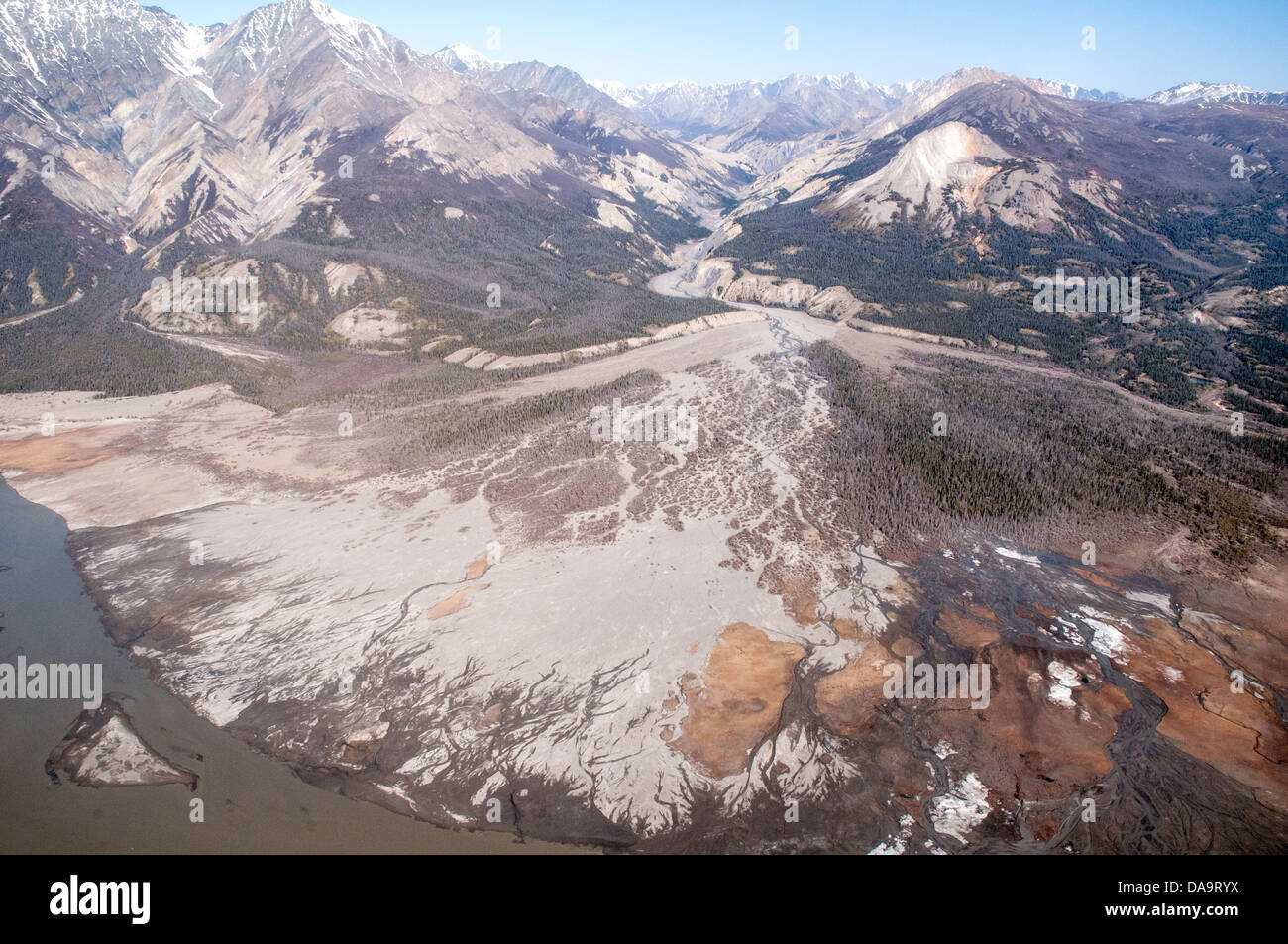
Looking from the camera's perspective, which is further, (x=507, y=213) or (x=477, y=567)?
(x=507, y=213)

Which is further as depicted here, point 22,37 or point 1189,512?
point 22,37

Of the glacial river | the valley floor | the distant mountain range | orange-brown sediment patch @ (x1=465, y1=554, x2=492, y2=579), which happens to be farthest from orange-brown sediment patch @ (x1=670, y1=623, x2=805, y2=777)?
the distant mountain range

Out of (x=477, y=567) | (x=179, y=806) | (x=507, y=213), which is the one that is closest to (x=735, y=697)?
(x=477, y=567)

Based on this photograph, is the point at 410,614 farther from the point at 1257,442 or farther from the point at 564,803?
the point at 1257,442

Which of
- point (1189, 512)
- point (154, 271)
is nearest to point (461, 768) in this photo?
point (1189, 512)

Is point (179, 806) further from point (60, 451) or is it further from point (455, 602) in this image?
point (60, 451)

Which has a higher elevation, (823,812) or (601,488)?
(601,488)

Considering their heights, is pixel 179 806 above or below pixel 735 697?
below

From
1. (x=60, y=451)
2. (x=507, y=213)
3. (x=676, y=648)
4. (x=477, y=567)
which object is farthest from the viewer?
(x=507, y=213)

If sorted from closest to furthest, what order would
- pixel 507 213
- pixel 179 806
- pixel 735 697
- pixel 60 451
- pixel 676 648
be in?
1. pixel 179 806
2. pixel 735 697
3. pixel 676 648
4. pixel 60 451
5. pixel 507 213
